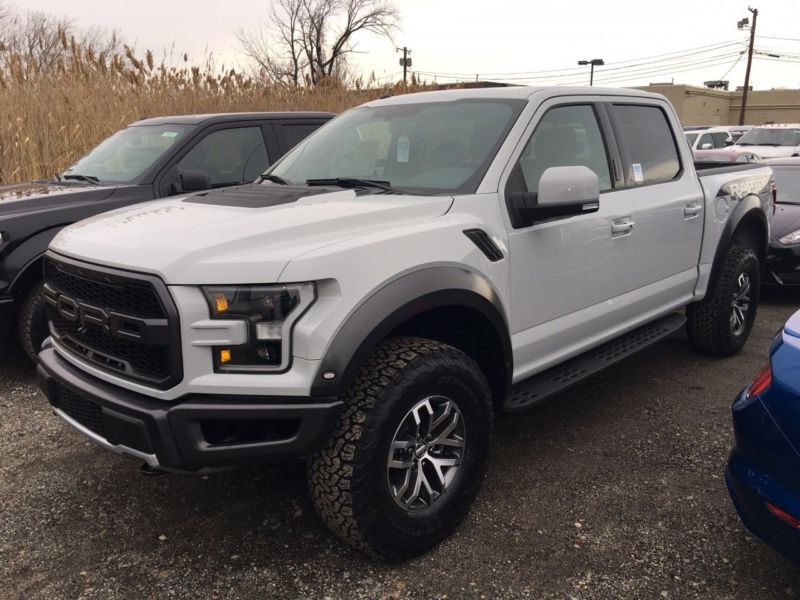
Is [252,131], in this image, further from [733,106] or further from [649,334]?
[733,106]

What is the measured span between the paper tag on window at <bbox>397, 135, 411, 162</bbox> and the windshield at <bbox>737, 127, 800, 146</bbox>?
17233mm

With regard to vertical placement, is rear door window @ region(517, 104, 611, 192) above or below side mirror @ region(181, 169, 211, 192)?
above

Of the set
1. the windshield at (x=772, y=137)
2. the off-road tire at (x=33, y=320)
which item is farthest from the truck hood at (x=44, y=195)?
the windshield at (x=772, y=137)

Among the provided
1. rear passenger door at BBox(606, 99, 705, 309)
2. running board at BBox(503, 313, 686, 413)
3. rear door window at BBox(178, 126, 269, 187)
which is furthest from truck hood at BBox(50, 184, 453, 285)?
rear door window at BBox(178, 126, 269, 187)

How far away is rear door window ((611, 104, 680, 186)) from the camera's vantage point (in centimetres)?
388

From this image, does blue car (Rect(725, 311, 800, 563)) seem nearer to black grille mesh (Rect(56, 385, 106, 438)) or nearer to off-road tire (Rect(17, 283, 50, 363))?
black grille mesh (Rect(56, 385, 106, 438))

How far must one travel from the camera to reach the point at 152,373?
7.55ft

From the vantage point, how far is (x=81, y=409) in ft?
8.36

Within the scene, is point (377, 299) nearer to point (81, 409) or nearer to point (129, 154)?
point (81, 409)

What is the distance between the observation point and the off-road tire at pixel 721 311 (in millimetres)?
4703

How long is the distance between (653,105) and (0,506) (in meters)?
→ 4.33

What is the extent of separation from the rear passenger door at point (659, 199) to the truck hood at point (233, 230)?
1543 millimetres

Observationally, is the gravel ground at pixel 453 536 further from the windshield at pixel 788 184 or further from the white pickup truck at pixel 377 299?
the windshield at pixel 788 184

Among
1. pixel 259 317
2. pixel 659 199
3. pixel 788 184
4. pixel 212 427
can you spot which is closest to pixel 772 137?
pixel 788 184
